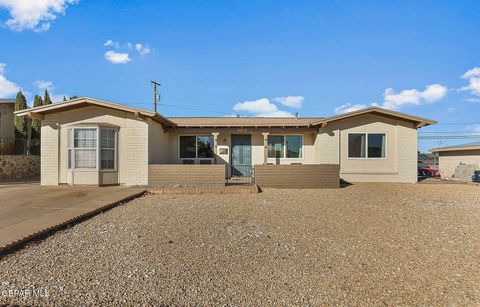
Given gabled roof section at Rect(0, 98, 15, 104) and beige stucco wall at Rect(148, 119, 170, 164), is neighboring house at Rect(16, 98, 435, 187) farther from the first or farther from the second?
gabled roof section at Rect(0, 98, 15, 104)

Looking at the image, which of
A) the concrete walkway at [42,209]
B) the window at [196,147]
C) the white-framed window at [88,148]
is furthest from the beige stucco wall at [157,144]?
the concrete walkway at [42,209]

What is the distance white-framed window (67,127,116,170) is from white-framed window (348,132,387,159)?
37.1 feet

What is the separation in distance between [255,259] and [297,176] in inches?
299

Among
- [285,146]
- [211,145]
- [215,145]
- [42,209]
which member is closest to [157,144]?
[215,145]

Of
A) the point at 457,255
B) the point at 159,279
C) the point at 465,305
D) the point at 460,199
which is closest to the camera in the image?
the point at 465,305

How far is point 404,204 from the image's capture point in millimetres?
7918

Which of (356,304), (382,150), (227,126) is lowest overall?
(356,304)

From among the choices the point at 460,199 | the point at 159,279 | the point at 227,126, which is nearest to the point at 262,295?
the point at 159,279

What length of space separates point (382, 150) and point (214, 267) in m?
12.3

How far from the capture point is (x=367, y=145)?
13016 mm

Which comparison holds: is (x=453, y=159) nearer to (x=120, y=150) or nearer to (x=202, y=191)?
(x=202, y=191)

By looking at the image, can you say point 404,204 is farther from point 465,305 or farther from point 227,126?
point 227,126

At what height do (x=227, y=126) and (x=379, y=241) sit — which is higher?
(x=227, y=126)

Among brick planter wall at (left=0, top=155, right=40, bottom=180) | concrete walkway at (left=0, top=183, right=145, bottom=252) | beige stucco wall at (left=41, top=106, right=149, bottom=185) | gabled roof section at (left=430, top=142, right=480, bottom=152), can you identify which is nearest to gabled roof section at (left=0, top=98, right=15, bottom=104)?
brick planter wall at (left=0, top=155, right=40, bottom=180)
